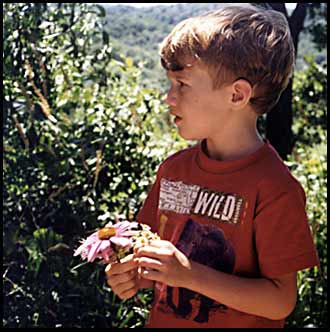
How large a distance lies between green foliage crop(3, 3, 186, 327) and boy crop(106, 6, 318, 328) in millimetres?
1170

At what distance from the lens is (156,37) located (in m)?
5.57

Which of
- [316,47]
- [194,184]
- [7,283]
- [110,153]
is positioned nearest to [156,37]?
[316,47]

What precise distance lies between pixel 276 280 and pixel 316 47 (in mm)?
3371

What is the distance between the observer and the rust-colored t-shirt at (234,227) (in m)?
1.62

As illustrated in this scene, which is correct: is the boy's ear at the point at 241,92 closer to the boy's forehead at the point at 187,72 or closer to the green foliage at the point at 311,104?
the boy's forehead at the point at 187,72

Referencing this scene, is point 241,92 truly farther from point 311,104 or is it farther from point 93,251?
point 311,104

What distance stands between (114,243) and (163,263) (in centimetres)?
12

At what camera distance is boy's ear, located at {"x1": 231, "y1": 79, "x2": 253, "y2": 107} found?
1.69 metres

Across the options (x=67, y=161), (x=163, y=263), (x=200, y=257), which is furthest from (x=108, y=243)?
(x=67, y=161)

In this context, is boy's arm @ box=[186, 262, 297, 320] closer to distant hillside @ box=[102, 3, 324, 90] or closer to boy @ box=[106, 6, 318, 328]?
boy @ box=[106, 6, 318, 328]

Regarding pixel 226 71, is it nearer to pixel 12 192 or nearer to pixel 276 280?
pixel 276 280

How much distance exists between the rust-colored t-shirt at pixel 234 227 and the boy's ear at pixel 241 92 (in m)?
0.12

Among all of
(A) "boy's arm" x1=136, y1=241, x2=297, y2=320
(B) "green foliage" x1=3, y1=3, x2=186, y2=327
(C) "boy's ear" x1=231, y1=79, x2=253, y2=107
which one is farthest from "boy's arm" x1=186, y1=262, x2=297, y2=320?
(B) "green foliage" x1=3, y1=3, x2=186, y2=327

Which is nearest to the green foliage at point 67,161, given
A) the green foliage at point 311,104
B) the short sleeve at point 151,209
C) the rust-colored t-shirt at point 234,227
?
the short sleeve at point 151,209
